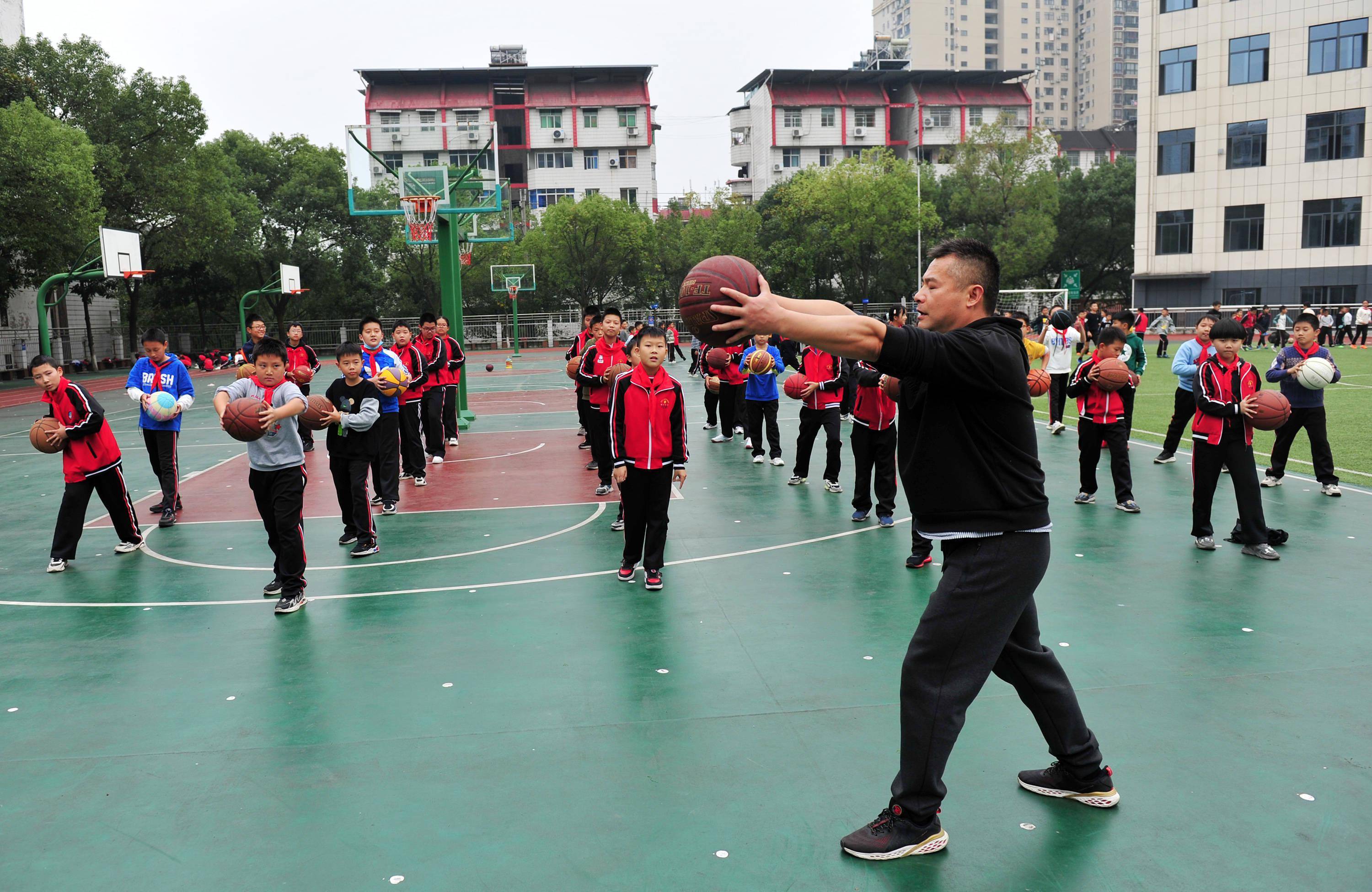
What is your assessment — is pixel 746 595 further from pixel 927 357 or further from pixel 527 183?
pixel 527 183

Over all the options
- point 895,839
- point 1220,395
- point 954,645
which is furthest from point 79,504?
point 1220,395

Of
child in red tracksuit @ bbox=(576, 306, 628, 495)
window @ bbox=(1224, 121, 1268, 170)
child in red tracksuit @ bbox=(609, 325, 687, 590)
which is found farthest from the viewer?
window @ bbox=(1224, 121, 1268, 170)

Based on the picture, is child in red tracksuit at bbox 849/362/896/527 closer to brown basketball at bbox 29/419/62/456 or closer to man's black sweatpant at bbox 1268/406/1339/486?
man's black sweatpant at bbox 1268/406/1339/486

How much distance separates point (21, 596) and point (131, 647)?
2.09 meters

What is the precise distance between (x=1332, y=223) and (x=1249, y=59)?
27.1 ft

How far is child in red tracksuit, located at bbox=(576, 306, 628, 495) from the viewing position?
11.4m

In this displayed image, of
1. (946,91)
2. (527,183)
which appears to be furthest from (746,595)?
(946,91)

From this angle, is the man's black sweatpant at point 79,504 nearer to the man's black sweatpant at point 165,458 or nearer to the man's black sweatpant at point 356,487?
the man's black sweatpant at point 165,458

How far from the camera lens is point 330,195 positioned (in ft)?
162

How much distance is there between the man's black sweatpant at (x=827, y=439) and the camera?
11.6 metres

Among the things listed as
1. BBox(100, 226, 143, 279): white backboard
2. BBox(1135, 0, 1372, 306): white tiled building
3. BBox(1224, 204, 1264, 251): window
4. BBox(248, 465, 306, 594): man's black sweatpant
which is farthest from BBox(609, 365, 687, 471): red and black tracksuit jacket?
BBox(1224, 204, 1264, 251): window

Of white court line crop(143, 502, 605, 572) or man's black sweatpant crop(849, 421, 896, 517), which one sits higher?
man's black sweatpant crop(849, 421, 896, 517)

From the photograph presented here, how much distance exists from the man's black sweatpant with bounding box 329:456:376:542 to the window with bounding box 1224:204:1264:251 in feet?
155

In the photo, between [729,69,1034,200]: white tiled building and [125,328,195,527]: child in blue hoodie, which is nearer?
[125,328,195,527]: child in blue hoodie
